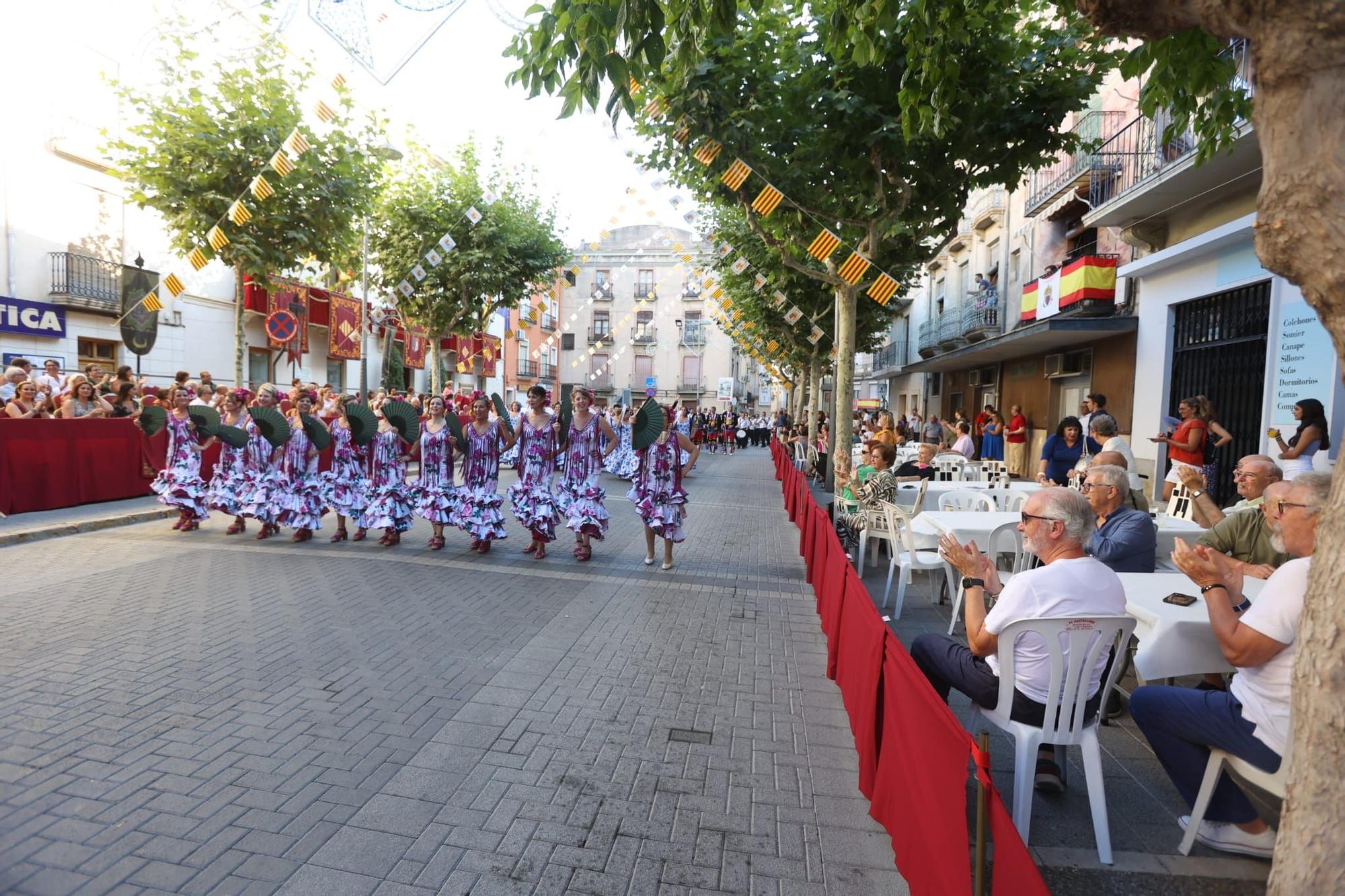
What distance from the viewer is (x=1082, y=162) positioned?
14.8m

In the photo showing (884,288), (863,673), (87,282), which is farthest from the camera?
(87,282)

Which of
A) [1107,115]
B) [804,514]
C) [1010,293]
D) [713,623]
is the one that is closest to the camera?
[713,623]

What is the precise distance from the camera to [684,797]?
10.5 feet

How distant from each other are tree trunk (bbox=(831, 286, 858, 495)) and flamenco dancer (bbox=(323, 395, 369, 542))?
7.09m

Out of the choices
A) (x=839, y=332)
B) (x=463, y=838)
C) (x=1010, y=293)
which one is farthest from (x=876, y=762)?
(x=1010, y=293)

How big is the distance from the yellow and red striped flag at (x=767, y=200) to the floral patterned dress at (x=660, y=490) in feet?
12.5

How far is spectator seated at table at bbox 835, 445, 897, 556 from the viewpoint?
7195 millimetres

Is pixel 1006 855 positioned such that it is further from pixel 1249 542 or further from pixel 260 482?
pixel 260 482

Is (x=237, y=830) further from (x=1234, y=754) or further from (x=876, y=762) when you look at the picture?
(x=1234, y=754)

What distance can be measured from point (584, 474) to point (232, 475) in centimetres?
446

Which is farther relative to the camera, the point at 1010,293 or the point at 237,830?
the point at 1010,293

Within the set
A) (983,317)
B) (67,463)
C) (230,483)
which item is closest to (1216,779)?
(230,483)

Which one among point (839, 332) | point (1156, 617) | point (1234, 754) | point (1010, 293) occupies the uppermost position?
point (1010, 293)

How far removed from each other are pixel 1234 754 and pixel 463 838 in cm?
298
